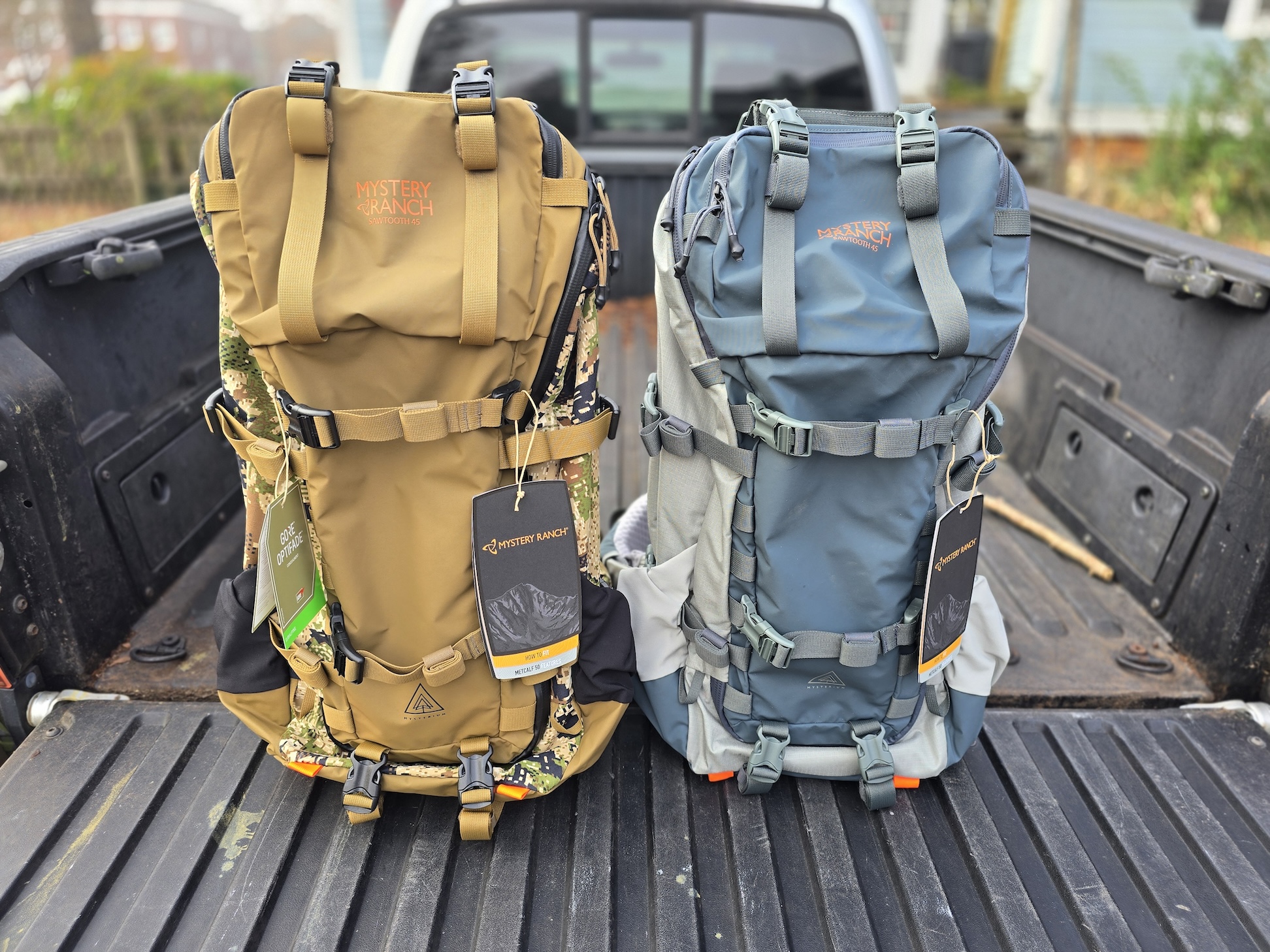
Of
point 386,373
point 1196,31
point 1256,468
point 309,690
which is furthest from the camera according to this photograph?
point 1196,31

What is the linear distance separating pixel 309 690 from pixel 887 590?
1.12m

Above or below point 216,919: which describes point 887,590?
above

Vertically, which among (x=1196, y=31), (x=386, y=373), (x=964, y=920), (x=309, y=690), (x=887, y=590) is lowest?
(x=964, y=920)

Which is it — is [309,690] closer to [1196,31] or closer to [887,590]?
[887,590]

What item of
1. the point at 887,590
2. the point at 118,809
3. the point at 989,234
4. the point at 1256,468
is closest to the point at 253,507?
the point at 118,809

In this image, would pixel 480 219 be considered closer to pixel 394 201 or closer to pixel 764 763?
pixel 394 201

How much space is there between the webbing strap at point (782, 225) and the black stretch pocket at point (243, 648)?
3.43ft

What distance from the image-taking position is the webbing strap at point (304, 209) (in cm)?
126

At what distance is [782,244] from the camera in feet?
4.58

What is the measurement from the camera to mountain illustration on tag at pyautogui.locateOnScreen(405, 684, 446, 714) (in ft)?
5.02

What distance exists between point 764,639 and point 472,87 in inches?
42.1

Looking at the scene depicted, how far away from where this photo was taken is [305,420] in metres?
1.31

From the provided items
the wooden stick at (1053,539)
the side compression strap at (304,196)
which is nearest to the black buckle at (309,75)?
the side compression strap at (304,196)

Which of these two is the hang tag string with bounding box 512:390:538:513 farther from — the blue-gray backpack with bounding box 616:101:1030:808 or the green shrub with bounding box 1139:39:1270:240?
the green shrub with bounding box 1139:39:1270:240
